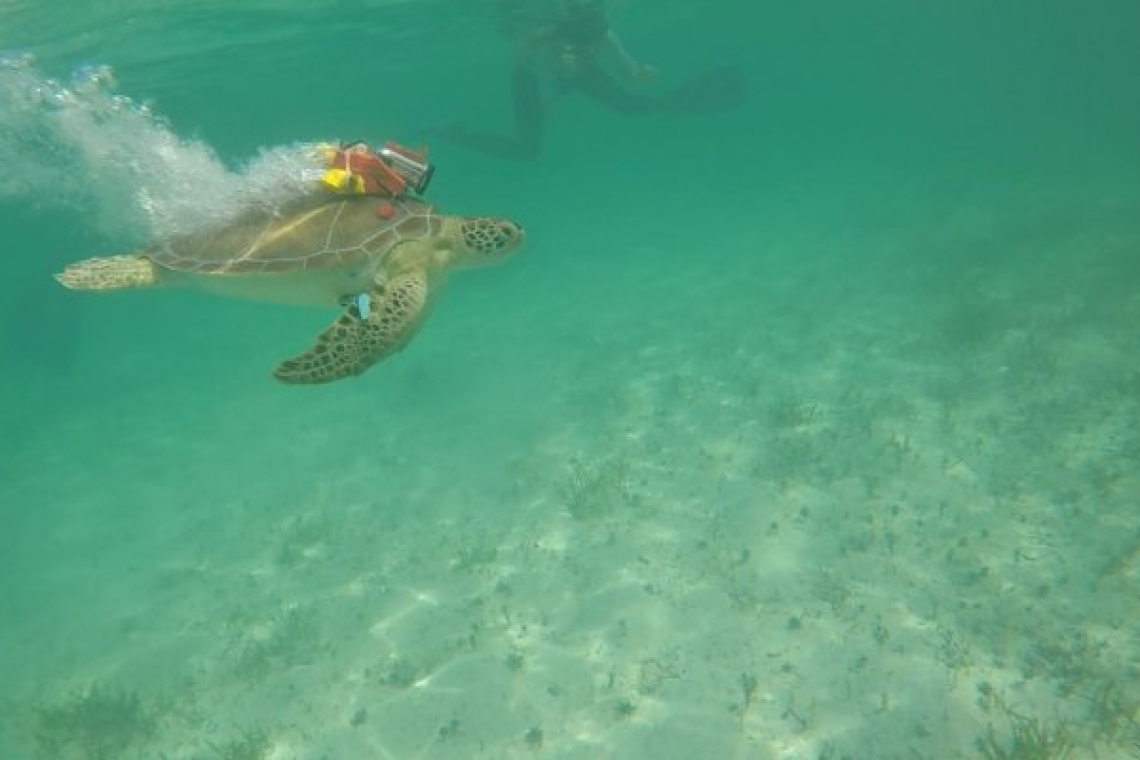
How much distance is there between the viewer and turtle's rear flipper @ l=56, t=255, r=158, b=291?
6145 millimetres

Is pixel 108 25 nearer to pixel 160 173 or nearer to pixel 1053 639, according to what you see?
pixel 160 173

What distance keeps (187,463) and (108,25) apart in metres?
14.1

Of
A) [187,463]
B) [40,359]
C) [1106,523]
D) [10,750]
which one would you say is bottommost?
[40,359]

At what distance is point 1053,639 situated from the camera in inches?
251

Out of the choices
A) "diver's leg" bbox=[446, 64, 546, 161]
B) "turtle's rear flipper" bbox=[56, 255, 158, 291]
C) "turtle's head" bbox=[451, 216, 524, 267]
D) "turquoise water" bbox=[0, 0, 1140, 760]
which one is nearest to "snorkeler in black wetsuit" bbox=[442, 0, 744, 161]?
"diver's leg" bbox=[446, 64, 546, 161]

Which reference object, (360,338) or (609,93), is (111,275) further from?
(609,93)

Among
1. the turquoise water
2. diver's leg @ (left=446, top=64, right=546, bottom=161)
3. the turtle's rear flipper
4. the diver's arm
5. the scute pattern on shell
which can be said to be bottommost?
the turquoise water

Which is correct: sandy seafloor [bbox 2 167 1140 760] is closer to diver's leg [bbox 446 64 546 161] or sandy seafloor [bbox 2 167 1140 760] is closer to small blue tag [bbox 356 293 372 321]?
small blue tag [bbox 356 293 372 321]

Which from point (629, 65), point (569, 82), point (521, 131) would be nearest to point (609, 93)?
point (629, 65)

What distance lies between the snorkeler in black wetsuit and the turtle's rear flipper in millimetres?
12744

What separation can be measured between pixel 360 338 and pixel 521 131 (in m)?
15.3

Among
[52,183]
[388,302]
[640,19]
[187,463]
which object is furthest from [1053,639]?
[640,19]

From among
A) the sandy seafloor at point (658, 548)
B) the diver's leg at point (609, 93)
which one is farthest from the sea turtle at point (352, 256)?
the diver's leg at point (609, 93)

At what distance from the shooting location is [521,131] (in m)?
18.6
